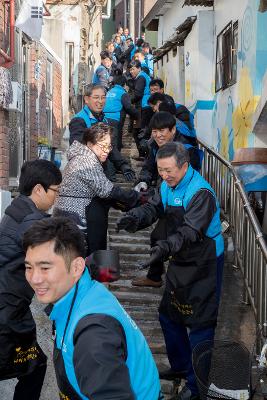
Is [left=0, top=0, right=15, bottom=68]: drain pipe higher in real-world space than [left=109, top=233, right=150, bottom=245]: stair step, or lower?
higher

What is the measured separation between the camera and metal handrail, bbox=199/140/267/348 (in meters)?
4.32

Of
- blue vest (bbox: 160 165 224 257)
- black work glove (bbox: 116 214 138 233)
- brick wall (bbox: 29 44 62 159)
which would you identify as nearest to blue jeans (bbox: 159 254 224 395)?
blue vest (bbox: 160 165 224 257)

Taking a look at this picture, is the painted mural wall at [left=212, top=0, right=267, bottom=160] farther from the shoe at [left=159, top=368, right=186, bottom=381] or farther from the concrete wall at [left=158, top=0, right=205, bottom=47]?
the concrete wall at [left=158, top=0, right=205, bottom=47]

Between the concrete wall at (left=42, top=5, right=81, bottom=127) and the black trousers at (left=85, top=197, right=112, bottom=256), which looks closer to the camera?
the black trousers at (left=85, top=197, right=112, bottom=256)

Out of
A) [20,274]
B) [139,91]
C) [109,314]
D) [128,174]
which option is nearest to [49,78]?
[139,91]

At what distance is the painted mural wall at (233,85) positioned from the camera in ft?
21.9

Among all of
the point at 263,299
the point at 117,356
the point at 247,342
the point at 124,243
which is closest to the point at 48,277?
the point at 117,356

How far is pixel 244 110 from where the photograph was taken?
7297 millimetres

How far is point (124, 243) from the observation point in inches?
259

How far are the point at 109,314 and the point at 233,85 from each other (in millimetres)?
6662

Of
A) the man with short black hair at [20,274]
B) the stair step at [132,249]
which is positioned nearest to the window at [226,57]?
the stair step at [132,249]

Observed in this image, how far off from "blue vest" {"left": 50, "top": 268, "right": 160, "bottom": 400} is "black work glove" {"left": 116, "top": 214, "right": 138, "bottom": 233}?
2088 mm

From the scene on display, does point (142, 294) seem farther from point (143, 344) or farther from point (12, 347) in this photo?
point (143, 344)

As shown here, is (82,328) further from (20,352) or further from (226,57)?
(226,57)
